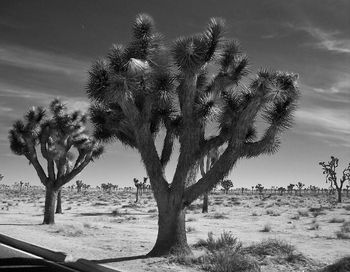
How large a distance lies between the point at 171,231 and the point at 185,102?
10.4 ft

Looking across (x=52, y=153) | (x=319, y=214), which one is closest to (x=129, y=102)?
(x=52, y=153)

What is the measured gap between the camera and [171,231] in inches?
444

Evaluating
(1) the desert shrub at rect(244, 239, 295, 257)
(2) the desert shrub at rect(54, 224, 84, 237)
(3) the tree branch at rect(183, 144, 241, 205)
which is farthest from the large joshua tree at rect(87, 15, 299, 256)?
(2) the desert shrub at rect(54, 224, 84, 237)

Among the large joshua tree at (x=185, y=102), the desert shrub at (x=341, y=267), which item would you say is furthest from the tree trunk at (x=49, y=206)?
the desert shrub at (x=341, y=267)

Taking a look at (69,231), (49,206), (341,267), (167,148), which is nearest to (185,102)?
(167,148)

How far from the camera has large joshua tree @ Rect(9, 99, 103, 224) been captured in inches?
800

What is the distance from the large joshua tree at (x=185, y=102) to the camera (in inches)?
425

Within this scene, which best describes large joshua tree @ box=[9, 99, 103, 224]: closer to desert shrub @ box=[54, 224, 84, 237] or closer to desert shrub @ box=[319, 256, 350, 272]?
desert shrub @ box=[54, 224, 84, 237]

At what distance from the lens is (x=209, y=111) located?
11336 mm

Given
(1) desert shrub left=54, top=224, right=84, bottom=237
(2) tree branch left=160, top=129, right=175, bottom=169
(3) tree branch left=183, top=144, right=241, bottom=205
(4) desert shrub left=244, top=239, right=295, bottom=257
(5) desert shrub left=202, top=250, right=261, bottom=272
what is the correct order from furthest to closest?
1. (1) desert shrub left=54, top=224, right=84, bottom=237
2. (2) tree branch left=160, top=129, right=175, bottom=169
3. (4) desert shrub left=244, top=239, right=295, bottom=257
4. (3) tree branch left=183, top=144, right=241, bottom=205
5. (5) desert shrub left=202, top=250, right=261, bottom=272

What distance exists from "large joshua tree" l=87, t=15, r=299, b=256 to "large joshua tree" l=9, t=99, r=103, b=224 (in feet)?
28.3

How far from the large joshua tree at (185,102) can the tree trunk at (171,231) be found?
0.08 feet

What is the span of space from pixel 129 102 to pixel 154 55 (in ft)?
5.84

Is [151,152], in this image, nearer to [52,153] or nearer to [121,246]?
[121,246]
